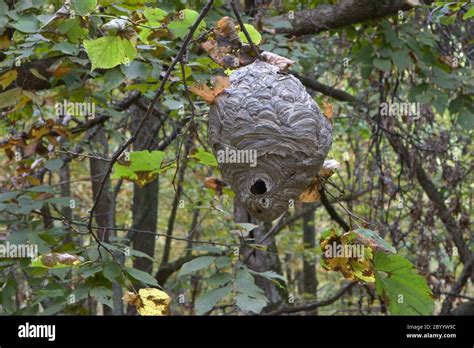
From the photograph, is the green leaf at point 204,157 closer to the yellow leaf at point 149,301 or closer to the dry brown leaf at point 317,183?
the dry brown leaf at point 317,183

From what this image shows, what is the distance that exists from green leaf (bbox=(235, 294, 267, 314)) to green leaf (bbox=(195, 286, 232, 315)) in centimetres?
6

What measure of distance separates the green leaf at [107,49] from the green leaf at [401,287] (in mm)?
1045

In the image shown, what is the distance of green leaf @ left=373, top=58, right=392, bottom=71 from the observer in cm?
410

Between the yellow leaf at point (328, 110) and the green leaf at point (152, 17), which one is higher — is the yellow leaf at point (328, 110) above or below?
below

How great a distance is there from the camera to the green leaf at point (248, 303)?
88.6 inches

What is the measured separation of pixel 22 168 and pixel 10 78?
30.5 inches

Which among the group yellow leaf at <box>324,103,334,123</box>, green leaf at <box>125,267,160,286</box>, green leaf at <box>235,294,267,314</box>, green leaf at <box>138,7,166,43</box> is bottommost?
green leaf at <box>235,294,267,314</box>

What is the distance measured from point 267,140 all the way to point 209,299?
589 mm

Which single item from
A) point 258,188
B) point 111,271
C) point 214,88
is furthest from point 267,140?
point 111,271

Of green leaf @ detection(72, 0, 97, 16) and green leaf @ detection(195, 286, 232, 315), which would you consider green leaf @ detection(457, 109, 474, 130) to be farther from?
green leaf @ detection(72, 0, 97, 16)

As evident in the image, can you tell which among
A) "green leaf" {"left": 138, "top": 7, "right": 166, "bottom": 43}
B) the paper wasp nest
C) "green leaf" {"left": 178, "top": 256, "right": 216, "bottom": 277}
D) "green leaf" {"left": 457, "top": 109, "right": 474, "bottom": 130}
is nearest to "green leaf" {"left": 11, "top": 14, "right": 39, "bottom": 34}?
"green leaf" {"left": 138, "top": 7, "right": 166, "bottom": 43}

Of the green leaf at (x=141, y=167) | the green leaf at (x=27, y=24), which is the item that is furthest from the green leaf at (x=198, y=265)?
the green leaf at (x=27, y=24)

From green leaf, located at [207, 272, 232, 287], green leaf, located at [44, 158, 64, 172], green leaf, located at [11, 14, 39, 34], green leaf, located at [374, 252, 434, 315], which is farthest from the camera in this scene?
green leaf, located at [44, 158, 64, 172]

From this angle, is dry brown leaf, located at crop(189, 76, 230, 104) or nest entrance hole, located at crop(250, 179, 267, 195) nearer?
dry brown leaf, located at crop(189, 76, 230, 104)
